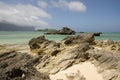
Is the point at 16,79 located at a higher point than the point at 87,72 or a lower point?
higher

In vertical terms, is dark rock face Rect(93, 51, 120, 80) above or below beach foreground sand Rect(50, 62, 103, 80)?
above

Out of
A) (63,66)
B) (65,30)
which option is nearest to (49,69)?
(63,66)

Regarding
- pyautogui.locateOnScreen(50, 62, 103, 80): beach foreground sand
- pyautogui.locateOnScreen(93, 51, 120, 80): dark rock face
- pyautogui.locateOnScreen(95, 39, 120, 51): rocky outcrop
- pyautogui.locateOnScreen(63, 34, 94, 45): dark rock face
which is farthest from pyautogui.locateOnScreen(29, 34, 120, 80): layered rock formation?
pyautogui.locateOnScreen(63, 34, 94, 45): dark rock face

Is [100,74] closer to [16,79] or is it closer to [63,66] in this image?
[63,66]

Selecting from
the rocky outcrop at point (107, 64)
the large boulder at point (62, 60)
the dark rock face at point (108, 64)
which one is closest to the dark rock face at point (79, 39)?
the large boulder at point (62, 60)

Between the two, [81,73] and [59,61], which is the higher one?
[59,61]

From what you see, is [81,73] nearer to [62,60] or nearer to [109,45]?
[62,60]

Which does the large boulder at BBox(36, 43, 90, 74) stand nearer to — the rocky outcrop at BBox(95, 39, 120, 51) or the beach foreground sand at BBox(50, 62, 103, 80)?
the beach foreground sand at BBox(50, 62, 103, 80)

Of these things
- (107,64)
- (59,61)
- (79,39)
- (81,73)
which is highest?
(79,39)

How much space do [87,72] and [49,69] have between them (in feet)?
8.35

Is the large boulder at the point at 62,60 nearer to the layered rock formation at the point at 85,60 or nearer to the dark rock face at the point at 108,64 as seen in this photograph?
the layered rock formation at the point at 85,60

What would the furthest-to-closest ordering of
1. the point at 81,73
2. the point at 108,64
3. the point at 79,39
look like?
1. the point at 79,39
2. the point at 108,64
3. the point at 81,73

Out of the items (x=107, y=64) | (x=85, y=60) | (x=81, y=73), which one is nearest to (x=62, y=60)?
(x=85, y=60)

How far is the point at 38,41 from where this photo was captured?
74.4 ft
